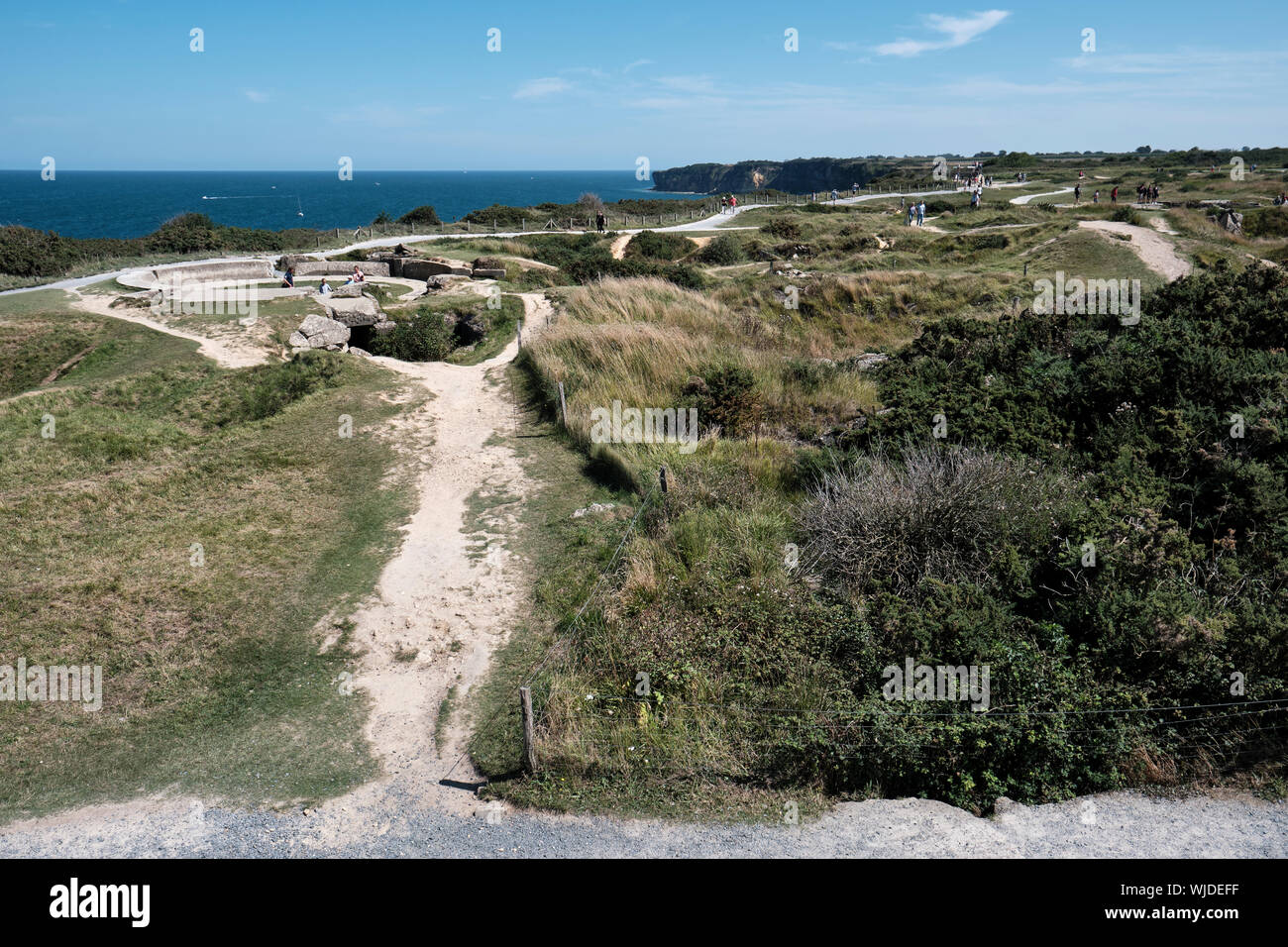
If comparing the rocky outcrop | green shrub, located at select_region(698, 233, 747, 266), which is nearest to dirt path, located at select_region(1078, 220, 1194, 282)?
the rocky outcrop

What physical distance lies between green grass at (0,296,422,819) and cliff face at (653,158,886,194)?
406ft

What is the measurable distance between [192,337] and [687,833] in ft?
65.2

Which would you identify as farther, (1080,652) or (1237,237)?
(1237,237)

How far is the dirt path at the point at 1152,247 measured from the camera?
2538 cm

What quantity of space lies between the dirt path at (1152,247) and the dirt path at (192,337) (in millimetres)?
27000

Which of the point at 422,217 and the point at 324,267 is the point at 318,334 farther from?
the point at 422,217

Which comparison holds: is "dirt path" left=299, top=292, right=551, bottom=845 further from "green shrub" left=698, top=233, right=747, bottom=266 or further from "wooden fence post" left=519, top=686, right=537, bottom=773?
"green shrub" left=698, top=233, right=747, bottom=266

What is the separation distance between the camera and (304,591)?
33.9ft

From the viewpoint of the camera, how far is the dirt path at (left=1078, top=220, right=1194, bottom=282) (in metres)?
25.4

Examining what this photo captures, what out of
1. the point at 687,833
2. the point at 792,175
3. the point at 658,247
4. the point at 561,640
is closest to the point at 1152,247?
the point at 658,247
